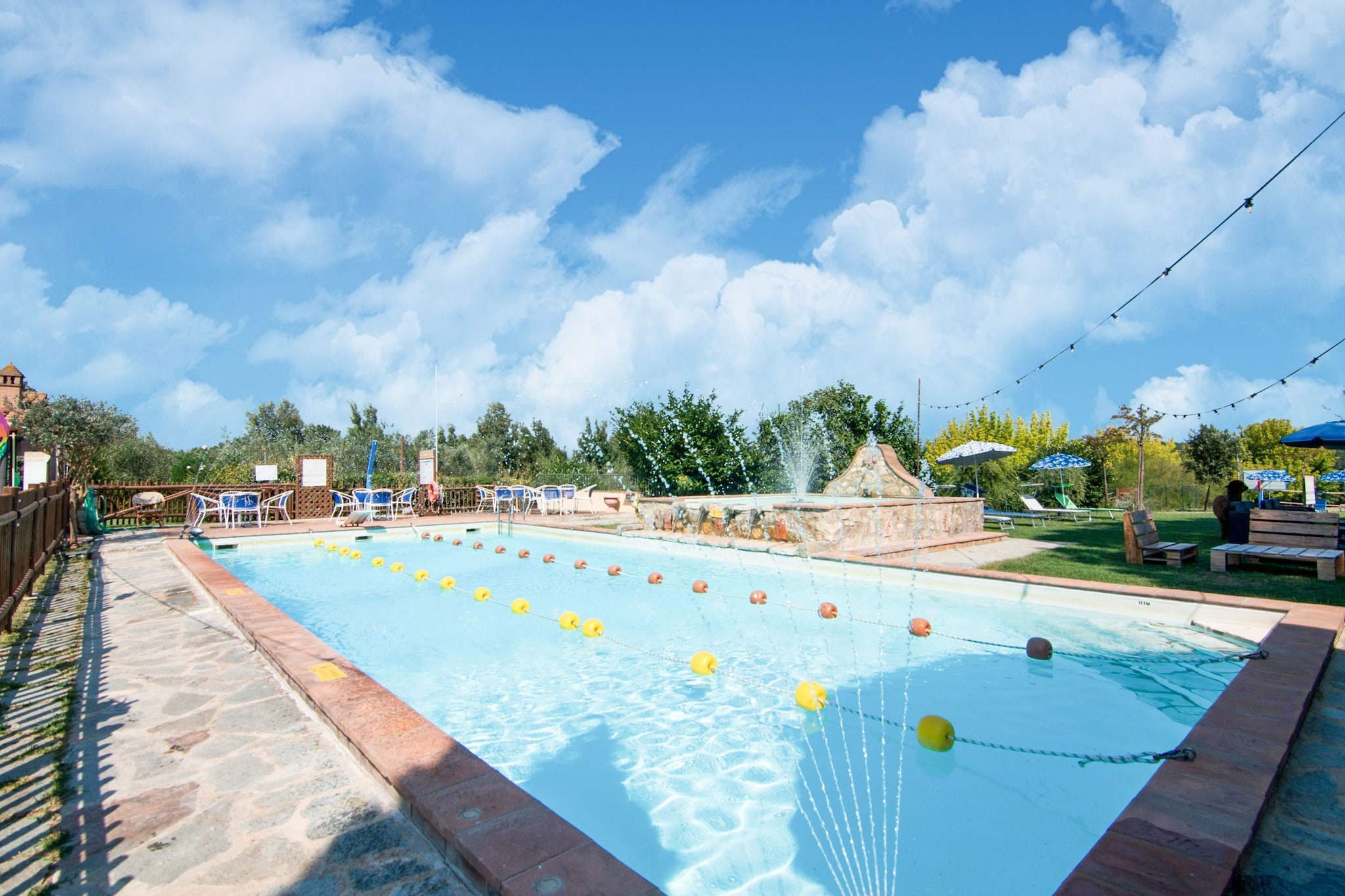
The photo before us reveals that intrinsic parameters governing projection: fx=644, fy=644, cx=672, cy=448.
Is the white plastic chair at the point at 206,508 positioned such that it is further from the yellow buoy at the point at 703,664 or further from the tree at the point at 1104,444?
the tree at the point at 1104,444

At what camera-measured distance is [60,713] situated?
3.44m

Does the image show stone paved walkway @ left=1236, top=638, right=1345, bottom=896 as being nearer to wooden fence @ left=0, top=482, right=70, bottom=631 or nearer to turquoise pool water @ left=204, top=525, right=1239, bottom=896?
turquoise pool water @ left=204, top=525, right=1239, bottom=896

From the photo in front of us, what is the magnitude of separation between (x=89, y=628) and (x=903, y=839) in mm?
6461

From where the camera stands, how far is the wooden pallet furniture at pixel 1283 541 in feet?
23.8

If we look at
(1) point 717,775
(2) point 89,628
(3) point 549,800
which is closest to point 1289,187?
(1) point 717,775

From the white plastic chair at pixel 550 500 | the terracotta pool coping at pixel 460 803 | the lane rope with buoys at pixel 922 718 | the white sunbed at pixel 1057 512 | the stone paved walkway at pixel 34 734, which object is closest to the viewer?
the terracotta pool coping at pixel 460 803

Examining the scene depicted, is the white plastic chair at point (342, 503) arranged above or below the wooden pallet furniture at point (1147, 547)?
above

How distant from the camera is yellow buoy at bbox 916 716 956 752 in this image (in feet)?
12.2

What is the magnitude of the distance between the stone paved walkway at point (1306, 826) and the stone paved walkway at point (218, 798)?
2.50 metres

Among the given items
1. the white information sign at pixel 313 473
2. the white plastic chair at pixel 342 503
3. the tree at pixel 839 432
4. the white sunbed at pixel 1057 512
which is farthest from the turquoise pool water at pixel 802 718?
the tree at pixel 839 432

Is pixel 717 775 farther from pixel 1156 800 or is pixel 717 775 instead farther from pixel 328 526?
pixel 328 526

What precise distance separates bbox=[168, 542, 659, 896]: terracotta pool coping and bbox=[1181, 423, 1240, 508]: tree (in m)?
34.3

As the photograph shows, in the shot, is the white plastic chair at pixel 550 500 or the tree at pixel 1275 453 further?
the tree at pixel 1275 453

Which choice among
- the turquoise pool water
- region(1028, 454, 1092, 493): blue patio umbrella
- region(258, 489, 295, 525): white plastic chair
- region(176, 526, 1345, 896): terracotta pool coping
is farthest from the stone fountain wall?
region(258, 489, 295, 525): white plastic chair
